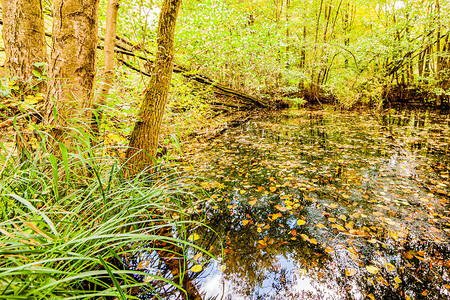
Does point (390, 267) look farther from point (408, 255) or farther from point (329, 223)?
point (329, 223)

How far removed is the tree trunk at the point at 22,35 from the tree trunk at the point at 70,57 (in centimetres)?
85

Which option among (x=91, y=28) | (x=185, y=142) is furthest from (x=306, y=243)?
(x=185, y=142)

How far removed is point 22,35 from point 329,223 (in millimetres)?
4650

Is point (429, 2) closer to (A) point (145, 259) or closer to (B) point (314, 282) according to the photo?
(B) point (314, 282)

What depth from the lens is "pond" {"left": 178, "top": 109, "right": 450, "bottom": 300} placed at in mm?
1925

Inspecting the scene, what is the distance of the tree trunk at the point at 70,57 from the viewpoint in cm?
171

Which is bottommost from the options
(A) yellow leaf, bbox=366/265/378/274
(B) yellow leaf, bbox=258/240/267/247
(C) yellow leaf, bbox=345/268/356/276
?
(B) yellow leaf, bbox=258/240/267/247

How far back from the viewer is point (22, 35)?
92.5 inches

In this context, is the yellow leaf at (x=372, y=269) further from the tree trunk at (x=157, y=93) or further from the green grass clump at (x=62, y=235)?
the tree trunk at (x=157, y=93)

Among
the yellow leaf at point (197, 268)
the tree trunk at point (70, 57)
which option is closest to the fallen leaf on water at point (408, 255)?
the yellow leaf at point (197, 268)

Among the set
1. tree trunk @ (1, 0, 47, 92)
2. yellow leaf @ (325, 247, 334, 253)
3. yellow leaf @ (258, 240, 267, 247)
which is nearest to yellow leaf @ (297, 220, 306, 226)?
yellow leaf @ (325, 247, 334, 253)

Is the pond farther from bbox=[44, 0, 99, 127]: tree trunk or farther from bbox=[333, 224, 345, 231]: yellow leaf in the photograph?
bbox=[44, 0, 99, 127]: tree trunk

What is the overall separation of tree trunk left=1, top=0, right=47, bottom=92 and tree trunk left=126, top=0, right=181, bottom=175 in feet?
4.03

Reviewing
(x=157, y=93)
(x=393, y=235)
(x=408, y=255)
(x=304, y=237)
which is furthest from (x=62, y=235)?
(x=393, y=235)
